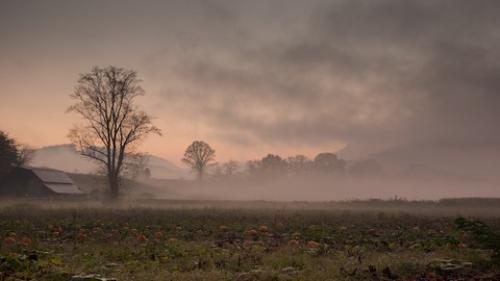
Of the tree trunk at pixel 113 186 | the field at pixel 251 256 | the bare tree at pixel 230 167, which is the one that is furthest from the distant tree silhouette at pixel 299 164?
the field at pixel 251 256

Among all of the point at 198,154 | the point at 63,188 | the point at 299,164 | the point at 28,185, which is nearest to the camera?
the point at 28,185

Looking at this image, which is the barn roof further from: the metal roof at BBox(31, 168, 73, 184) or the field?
the field

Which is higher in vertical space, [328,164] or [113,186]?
[328,164]

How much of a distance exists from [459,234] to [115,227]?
15.3 m

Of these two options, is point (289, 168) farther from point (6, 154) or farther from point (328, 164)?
point (6, 154)

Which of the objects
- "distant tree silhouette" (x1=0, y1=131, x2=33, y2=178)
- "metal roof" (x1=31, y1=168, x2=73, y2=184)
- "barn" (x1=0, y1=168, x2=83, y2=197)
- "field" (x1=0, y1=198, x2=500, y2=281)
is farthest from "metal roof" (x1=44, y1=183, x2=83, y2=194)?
"field" (x1=0, y1=198, x2=500, y2=281)

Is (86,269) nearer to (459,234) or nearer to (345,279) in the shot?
(345,279)

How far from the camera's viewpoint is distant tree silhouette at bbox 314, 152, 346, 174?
160625 millimetres

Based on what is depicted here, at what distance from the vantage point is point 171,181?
6698 inches

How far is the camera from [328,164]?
162 metres

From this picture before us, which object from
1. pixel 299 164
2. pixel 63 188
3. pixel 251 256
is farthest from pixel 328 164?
pixel 251 256

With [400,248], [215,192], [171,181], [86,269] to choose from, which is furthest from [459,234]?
[171,181]

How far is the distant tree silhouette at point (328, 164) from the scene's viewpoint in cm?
16062

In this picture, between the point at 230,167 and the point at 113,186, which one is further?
the point at 230,167
